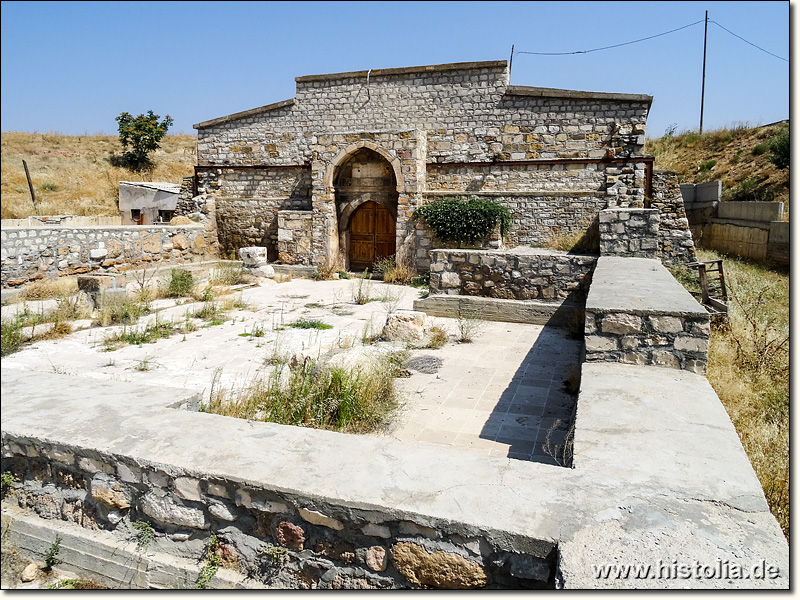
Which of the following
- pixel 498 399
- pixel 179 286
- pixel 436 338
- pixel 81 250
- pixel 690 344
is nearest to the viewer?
pixel 690 344

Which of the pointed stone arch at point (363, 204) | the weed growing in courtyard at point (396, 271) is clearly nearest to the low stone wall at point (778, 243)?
the weed growing in courtyard at point (396, 271)

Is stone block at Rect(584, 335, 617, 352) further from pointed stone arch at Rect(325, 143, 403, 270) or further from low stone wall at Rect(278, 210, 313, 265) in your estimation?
low stone wall at Rect(278, 210, 313, 265)

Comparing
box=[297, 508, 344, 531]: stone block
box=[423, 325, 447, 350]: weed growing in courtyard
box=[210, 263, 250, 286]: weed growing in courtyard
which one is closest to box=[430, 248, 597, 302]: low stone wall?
box=[423, 325, 447, 350]: weed growing in courtyard

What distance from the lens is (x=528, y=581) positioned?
213cm

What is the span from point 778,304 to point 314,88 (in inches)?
489

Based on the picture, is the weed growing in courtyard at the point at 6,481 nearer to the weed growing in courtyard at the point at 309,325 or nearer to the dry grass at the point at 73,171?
the weed growing in courtyard at the point at 309,325

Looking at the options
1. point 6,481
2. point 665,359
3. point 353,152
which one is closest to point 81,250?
point 353,152

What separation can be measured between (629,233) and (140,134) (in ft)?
79.7

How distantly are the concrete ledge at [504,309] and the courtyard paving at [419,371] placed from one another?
0.71 feet

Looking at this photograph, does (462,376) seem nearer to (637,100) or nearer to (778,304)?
(778,304)

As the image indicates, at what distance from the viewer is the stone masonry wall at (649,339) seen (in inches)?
159

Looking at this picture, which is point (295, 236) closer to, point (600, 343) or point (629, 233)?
point (629, 233)

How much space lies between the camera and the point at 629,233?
30.3 ft

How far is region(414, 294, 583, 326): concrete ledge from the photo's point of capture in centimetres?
840
